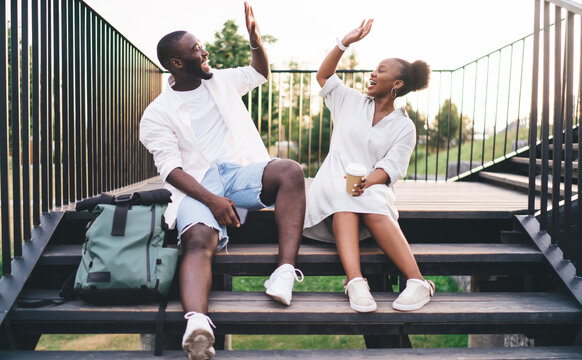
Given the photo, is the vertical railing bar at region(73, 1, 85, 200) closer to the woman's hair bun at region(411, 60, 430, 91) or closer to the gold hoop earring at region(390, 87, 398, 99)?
the gold hoop earring at region(390, 87, 398, 99)

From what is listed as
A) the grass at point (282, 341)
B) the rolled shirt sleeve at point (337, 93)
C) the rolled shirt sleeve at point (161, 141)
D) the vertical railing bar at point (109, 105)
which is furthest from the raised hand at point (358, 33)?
the grass at point (282, 341)

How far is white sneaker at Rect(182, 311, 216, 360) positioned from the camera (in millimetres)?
1623

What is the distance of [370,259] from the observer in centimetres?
219

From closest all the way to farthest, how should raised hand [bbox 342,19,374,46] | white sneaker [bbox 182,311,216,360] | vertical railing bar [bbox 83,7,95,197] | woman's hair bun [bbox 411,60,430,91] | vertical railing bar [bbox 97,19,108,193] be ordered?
white sneaker [bbox 182,311,216,360]
raised hand [bbox 342,19,374,46]
woman's hair bun [bbox 411,60,430,91]
vertical railing bar [bbox 83,7,95,197]
vertical railing bar [bbox 97,19,108,193]

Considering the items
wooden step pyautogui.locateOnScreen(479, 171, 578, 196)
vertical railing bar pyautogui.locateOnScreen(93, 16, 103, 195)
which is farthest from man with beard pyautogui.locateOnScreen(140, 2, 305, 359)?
wooden step pyautogui.locateOnScreen(479, 171, 578, 196)

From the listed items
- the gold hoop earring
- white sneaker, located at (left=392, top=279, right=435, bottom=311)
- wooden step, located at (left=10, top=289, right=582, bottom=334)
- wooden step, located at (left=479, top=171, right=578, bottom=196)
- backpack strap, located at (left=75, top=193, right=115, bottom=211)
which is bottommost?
wooden step, located at (left=10, top=289, right=582, bottom=334)

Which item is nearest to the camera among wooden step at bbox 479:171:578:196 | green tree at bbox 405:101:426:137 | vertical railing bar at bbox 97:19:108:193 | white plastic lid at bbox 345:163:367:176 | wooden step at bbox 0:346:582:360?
wooden step at bbox 0:346:582:360

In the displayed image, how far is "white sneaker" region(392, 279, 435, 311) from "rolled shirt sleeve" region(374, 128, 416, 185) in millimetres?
536

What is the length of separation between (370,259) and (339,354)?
1.74 ft

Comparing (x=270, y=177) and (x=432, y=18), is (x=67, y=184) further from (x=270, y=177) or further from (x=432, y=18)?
(x=432, y=18)

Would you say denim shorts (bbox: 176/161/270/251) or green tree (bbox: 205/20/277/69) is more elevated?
green tree (bbox: 205/20/277/69)

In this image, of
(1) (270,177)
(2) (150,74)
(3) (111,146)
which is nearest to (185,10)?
(2) (150,74)

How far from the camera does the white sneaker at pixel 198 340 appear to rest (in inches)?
63.9

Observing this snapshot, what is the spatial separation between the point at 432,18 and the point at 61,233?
17811mm
